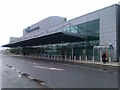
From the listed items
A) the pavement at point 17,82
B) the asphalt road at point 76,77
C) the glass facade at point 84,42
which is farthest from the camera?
the glass facade at point 84,42

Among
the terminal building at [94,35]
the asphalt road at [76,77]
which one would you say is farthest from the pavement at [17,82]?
the terminal building at [94,35]

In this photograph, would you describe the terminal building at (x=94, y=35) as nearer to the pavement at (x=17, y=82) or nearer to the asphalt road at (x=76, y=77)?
the asphalt road at (x=76, y=77)

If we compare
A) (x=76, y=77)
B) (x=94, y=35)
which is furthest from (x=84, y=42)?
(x=76, y=77)

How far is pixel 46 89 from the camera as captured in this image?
A: 32.2ft

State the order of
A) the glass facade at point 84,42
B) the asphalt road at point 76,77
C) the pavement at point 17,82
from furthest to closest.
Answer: the glass facade at point 84,42
the asphalt road at point 76,77
the pavement at point 17,82

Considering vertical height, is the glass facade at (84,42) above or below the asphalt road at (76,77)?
above

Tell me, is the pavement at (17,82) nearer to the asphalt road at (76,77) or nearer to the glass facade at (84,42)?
the asphalt road at (76,77)

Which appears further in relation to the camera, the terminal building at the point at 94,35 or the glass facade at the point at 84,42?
the glass facade at the point at 84,42

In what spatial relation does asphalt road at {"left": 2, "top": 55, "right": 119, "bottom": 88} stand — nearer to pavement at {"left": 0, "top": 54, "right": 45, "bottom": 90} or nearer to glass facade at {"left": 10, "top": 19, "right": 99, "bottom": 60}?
pavement at {"left": 0, "top": 54, "right": 45, "bottom": 90}

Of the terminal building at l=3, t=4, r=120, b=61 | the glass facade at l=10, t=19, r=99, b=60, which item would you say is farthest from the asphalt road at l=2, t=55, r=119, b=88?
the glass facade at l=10, t=19, r=99, b=60

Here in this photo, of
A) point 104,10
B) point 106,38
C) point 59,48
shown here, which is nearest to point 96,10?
point 104,10

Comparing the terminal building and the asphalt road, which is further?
the terminal building

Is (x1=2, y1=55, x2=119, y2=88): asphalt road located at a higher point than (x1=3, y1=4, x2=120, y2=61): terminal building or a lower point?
lower

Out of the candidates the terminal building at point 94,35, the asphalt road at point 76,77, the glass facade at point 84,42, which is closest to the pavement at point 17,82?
the asphalt road at point 76,77
